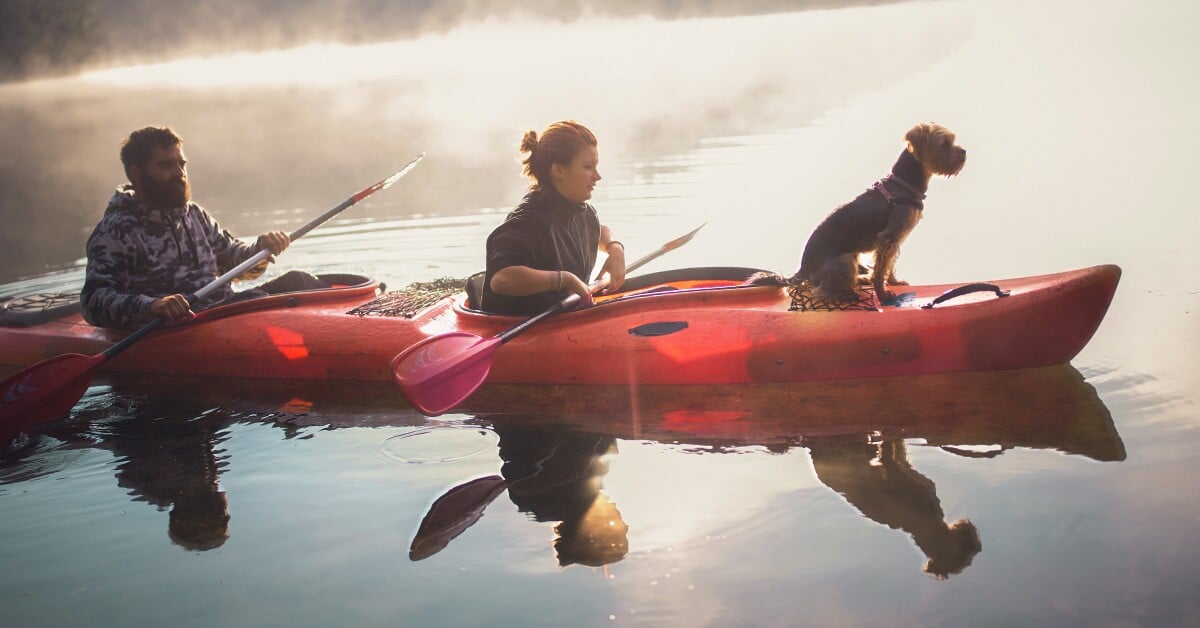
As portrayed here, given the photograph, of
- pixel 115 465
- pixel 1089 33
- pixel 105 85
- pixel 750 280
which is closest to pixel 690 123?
pixel 1089 33

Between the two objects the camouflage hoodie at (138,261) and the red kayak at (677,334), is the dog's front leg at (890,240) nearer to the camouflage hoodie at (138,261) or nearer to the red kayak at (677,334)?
the red kayak at (677,334)

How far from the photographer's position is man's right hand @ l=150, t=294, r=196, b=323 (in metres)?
4.31

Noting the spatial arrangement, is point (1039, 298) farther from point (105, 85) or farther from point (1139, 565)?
point (105, 85)

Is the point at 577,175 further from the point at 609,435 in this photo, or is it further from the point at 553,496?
the point at 553,496

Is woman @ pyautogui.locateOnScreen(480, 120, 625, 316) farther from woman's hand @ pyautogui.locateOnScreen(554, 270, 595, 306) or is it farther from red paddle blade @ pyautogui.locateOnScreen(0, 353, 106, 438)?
red paddle blade @ pyautogui.locateOnScreen(0, 353, 106, 438)

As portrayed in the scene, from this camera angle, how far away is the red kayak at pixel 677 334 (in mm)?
3762

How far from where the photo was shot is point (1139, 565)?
2.46 m

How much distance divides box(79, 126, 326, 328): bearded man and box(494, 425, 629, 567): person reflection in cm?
178

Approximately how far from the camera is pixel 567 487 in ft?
10.6

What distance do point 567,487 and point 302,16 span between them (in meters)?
44.5

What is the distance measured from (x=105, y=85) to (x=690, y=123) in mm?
33416

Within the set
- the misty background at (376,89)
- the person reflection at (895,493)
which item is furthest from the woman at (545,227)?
the misty background at (376,89)

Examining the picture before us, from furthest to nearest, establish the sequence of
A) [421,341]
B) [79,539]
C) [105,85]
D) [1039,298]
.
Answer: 1. [105,85]
2. [421,341]
3. [1039,298]
4. [79,539]

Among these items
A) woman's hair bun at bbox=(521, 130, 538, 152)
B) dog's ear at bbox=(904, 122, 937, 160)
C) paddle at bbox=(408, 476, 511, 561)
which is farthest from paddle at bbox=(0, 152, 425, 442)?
dog's ear at bbox=(904, 122, 937, 160)
